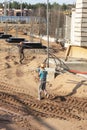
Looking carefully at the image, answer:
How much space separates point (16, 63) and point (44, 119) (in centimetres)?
1110

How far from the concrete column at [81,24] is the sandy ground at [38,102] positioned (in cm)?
153

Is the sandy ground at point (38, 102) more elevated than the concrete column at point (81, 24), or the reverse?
the concrete column at point (81, 24)

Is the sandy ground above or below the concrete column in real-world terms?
below

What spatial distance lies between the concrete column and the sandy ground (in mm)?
1533

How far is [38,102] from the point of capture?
1391 centimetres

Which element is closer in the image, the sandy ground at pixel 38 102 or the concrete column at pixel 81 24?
the sandy ground at pixel 38 102

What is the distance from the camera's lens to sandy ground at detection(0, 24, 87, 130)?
37.0ft

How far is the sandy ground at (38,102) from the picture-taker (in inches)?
444

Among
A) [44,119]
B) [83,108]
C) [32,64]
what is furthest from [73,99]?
[32,64]

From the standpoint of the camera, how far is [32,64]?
2117 cm

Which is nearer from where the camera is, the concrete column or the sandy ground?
the sandy ground

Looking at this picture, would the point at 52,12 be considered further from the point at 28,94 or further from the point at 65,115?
the point at 65,115

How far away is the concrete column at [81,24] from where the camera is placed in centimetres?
1675

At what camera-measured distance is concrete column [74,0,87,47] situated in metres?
16.8
